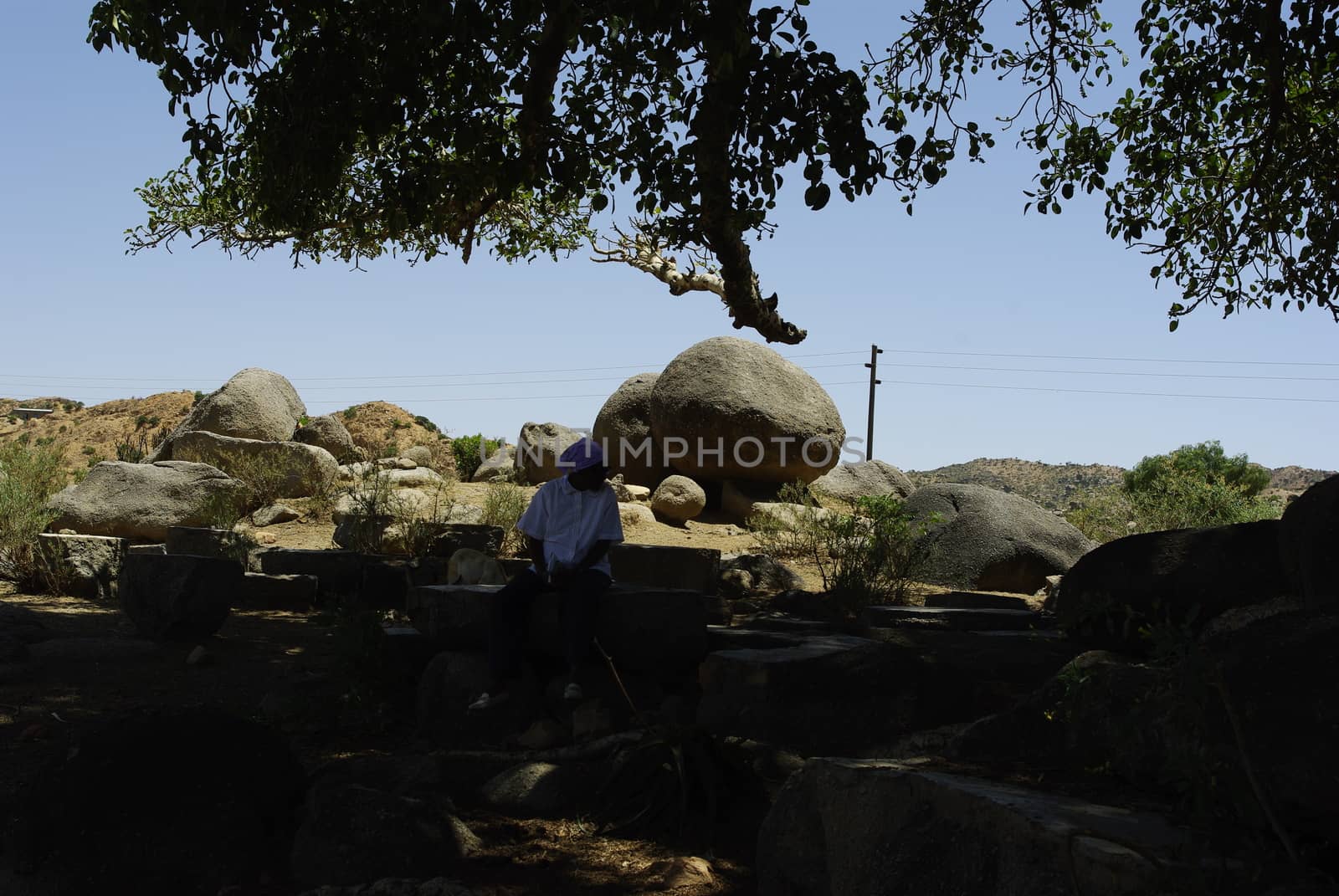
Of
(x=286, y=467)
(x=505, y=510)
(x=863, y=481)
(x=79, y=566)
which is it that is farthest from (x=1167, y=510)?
(x=79, y=566)

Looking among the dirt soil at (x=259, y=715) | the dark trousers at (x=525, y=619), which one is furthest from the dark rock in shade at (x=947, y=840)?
the dark trousers at (x=525, y=619)

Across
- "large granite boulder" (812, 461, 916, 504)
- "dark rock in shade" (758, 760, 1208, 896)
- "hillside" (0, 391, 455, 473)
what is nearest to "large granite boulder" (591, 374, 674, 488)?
"large granite boulder" (812, 461, 916, 504)

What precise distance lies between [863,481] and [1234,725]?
17.2m

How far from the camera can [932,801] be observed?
307cm

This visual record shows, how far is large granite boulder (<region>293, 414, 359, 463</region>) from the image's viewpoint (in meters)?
20.3

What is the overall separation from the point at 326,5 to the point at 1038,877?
6.20 meters

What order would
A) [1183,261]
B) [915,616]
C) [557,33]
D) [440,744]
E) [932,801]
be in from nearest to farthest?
[932,801], [440,744], [557,33], [915,616], [1183,261]

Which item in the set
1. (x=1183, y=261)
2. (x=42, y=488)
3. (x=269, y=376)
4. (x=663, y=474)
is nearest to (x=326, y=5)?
(x=1183, y=261)

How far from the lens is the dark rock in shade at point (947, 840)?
2611 millimetres

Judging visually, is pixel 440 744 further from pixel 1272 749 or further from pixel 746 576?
pixel 746 576

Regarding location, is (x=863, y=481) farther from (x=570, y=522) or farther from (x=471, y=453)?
(x=570, y=522)

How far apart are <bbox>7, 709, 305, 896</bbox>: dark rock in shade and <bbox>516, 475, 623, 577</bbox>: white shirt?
2070 mm

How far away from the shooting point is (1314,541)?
4.34 m

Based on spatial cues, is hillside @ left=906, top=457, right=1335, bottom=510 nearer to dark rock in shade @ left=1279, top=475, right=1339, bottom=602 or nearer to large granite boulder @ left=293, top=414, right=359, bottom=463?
large granite boulder @ left=293, top=414, right=359, bottom=463
